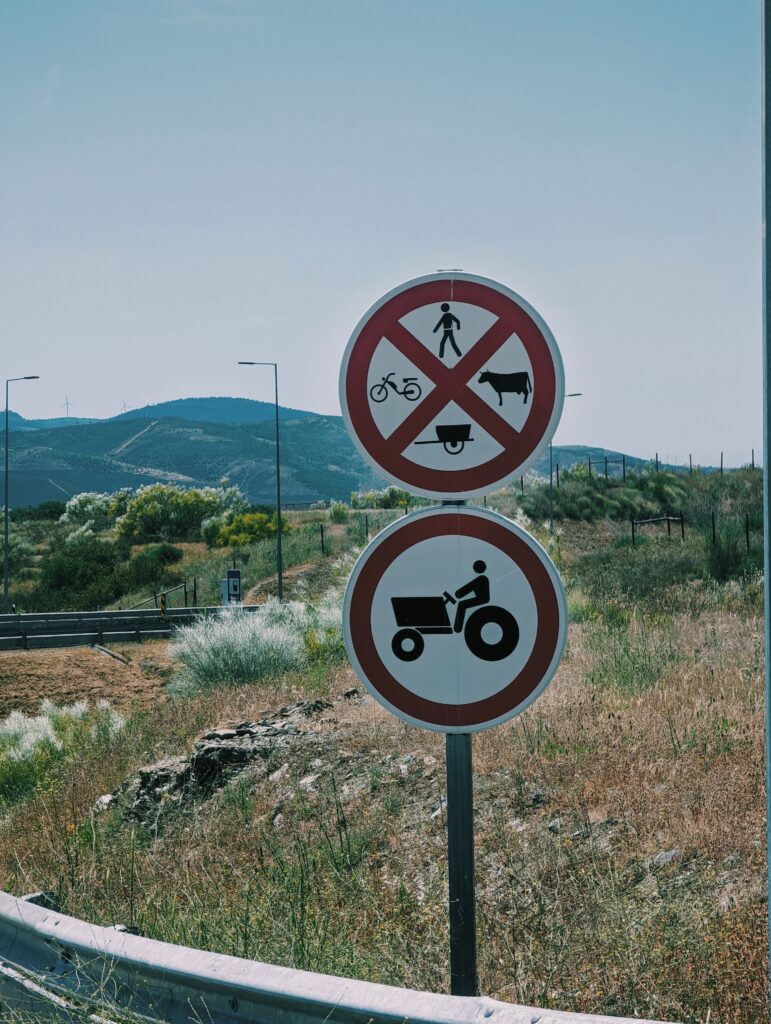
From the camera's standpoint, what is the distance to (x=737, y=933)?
3.83m

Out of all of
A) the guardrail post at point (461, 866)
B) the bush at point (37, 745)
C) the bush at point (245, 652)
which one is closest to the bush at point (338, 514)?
the bush at point (245, 652)

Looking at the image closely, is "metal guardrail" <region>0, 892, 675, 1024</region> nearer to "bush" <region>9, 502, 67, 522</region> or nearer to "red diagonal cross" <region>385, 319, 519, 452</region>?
"red diagonal cross" <region>385, 319, 519, 452</region>

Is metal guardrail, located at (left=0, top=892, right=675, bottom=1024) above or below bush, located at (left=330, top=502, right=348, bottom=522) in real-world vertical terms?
below

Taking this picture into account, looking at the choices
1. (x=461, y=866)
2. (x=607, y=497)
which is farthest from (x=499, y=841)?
(x=607, y=497)

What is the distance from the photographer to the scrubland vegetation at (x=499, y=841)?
148 inches

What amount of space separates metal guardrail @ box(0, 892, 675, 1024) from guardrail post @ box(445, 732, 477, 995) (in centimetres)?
67

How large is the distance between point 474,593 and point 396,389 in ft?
2.42

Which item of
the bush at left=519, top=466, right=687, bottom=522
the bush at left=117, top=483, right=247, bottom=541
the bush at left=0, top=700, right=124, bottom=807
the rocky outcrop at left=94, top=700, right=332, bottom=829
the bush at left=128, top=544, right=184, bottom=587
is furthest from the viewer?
the bush at left=117, top=483, right=247, bottom=541

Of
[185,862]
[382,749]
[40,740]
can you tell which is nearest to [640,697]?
[382,749]

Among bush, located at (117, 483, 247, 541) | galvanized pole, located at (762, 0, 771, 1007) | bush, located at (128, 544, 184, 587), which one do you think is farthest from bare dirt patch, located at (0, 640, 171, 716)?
bush, located at (117, 483, 247, 541)

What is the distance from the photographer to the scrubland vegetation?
376 cm

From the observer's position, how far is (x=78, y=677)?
84.4 feet

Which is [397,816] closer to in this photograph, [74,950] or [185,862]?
[185,862]

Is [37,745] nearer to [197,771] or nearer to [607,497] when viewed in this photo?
[197,771]
